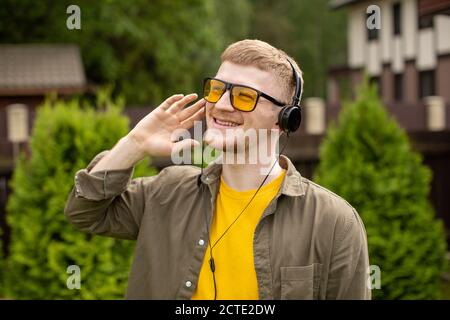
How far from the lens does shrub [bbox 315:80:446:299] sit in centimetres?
689

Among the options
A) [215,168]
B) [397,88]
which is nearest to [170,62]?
[397,88]

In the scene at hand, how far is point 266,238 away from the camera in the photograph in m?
2.35

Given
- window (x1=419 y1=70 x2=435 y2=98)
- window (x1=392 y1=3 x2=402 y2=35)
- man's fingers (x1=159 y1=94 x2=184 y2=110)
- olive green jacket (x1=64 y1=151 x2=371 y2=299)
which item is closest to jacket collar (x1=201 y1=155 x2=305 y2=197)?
olive green jacket (x1=64 y1=151 x2=371 y2=299)

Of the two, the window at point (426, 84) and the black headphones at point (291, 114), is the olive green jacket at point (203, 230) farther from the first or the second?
the window at point (426, 84)

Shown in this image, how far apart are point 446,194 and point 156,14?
1790cm

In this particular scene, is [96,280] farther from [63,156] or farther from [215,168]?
[215,168]

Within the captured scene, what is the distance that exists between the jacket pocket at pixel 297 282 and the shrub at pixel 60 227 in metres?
4.04

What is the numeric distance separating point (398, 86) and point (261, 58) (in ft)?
90.6

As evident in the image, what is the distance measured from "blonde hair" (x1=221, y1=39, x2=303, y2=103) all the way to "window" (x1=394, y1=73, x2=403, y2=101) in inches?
1071

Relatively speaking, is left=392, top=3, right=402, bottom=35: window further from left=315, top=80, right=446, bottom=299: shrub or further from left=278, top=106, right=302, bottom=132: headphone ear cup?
left=278, top=106, right=302, bottom=132: headphone ear cup

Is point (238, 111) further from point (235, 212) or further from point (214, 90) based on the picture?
point (235, 212)

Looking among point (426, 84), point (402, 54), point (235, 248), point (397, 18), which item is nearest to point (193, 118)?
point (235, 248)

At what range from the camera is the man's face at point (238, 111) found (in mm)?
2332

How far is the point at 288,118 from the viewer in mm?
2406
